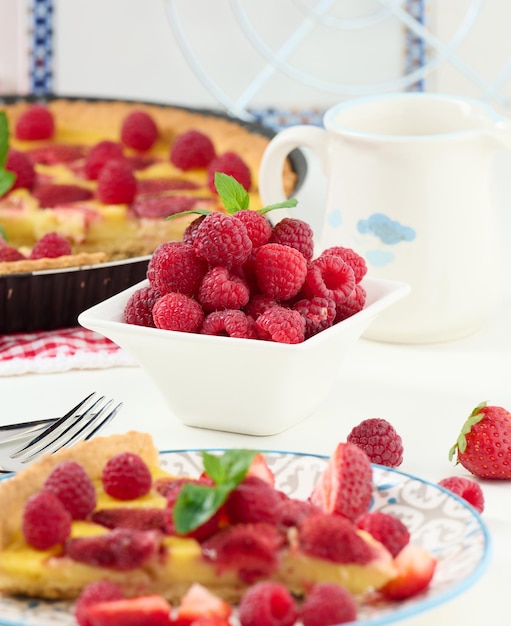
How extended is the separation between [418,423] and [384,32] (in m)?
2.29

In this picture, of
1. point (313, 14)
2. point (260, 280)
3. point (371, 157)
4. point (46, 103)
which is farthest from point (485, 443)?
point (313, 14)

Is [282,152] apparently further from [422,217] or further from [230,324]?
[230,324]

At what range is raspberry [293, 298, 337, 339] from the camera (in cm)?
127

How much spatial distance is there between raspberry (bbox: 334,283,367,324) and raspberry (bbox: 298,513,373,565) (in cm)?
43

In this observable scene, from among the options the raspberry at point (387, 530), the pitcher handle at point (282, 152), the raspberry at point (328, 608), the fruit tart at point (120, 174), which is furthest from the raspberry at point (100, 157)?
the raspberry at point (328, 608)

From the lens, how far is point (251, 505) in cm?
92

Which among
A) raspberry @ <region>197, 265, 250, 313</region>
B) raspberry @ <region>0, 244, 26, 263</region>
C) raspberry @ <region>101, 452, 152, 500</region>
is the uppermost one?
raspberry @ <region>197, 265, 250, 313</region>

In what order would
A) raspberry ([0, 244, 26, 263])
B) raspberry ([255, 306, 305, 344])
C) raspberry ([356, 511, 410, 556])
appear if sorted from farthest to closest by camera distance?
raspberry ([0, 244, 26, 263])
raspberry ([255, 306, 305, 344])
raspberry ([356, 511, 410, 556])

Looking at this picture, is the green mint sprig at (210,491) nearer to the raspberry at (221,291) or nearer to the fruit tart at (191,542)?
the fruit tart at (191,542)

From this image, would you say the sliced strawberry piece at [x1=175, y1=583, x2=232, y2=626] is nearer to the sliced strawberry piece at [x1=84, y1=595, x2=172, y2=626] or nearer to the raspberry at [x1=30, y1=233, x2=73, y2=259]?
the sliced strawberry piece at [x1=84, y1=595, x2=172, y2=626]

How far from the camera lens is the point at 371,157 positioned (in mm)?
1568

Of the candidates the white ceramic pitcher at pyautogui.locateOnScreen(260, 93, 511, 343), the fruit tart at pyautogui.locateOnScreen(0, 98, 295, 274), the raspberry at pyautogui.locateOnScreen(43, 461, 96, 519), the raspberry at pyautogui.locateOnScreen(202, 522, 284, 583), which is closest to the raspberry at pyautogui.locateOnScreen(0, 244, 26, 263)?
the fruit tart at pyautogui.locateOnScreen(0, 98, 295, 274)

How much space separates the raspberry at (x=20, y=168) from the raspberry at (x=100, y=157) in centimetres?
12

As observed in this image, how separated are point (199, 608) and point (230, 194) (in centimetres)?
63
